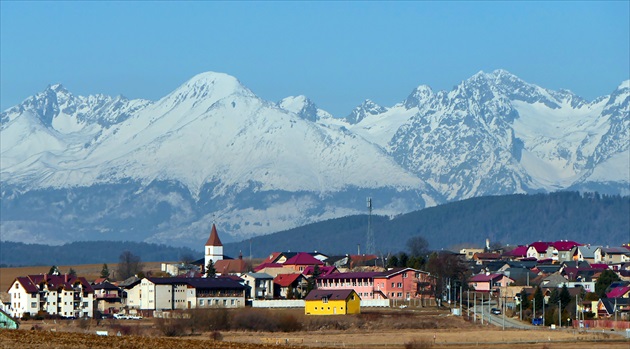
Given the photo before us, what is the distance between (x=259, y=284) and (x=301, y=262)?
21935 millimetres

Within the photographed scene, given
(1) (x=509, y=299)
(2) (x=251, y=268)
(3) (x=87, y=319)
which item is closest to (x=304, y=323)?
(3) (x=87, y=319)

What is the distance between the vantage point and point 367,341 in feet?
249

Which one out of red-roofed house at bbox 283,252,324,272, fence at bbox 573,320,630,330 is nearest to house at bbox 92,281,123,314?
red-roofed house at bbox 283,252,324,272

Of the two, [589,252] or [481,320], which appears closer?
[481,320]

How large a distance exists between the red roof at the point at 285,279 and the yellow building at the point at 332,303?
737 inches

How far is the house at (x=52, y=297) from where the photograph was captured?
105m

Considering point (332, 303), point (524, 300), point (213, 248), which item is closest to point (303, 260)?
point (213, 248)

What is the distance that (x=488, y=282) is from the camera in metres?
128

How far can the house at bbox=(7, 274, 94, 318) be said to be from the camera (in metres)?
105

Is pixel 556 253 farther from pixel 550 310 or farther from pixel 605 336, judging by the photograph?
pixel 605 336

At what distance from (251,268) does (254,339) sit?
6918 cm

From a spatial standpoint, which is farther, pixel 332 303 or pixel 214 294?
pixel 214 294

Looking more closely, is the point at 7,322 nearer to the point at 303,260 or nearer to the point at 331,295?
the point at 331,295

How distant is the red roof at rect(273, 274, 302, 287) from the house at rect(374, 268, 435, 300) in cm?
940
